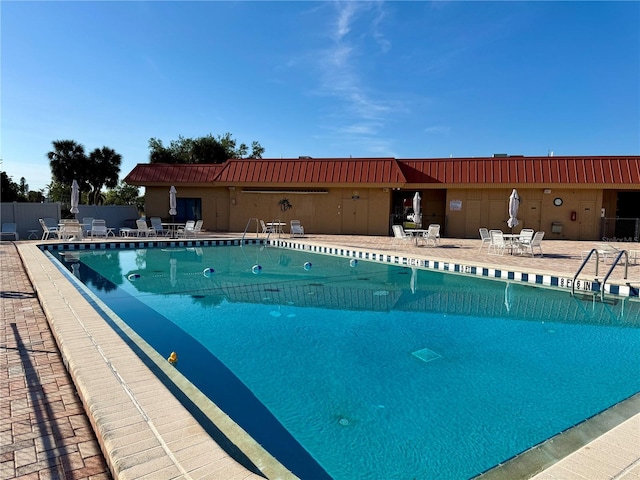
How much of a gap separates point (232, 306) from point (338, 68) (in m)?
15.4

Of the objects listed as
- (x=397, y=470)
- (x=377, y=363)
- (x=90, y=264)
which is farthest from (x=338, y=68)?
(x=397, y=470)

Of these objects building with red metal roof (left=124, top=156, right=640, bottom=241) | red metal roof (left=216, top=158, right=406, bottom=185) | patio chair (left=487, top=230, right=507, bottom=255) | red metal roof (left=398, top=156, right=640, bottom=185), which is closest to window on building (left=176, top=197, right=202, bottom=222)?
building with red metal roof (left=124, top=156, right=640, bottom=241)

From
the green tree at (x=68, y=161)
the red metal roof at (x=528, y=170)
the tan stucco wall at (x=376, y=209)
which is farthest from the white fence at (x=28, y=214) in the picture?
the red metal roof at (x=528, y=170)

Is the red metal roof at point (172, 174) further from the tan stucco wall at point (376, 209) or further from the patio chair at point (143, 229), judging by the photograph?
the patio chair at point (143, 229)

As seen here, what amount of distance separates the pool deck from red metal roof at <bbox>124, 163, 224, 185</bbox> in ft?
58.9

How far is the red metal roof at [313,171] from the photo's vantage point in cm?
2005

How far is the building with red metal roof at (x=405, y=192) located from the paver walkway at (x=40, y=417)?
17.1 metres

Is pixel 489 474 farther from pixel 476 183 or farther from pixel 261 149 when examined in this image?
pixel 261 149

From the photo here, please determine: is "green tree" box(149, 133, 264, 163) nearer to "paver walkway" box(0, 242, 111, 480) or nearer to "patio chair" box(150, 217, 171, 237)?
"patio chair" box(150, 217, 171, 237)

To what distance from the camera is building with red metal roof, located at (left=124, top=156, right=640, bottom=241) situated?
1866cm

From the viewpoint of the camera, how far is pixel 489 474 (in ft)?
9.01

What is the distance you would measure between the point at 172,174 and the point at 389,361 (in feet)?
65.5

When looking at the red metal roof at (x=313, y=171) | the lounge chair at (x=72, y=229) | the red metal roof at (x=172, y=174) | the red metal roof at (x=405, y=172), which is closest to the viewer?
the lounge chair at (x=72, y=229)

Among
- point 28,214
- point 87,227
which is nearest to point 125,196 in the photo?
point 28,214
